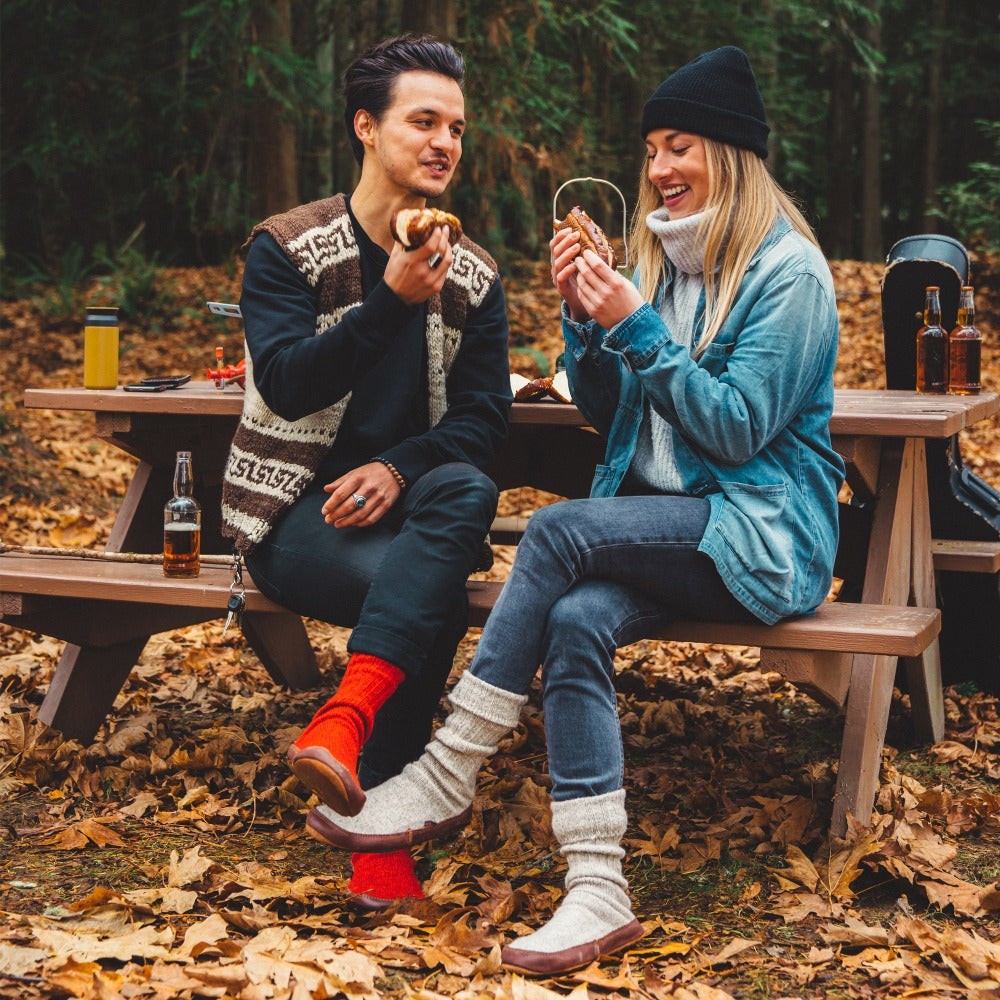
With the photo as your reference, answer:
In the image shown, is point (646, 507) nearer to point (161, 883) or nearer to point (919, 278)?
point (161, 883)

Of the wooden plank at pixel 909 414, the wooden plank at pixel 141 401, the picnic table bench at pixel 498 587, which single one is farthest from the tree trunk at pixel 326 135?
the wooden plank at pixel 909 414

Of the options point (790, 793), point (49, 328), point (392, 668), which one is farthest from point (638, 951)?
point (49, 328)

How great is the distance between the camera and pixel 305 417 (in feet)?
11.0

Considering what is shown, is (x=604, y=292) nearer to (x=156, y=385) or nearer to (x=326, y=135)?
(x=156, y=385)

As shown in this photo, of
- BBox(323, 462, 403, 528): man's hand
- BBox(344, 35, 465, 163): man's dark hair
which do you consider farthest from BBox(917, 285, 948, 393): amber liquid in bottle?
BBox(323, 462, 403, 528): man's hand

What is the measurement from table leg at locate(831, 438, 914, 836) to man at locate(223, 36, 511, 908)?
1.11 metres

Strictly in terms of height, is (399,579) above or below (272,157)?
below

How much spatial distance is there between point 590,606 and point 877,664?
3.53 feet

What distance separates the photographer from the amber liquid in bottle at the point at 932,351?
418 cm

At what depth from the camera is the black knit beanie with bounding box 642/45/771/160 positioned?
3.03m

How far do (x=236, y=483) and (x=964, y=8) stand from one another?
18895mm

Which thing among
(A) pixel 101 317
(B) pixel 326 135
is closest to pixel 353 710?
(A) pixel 101 317

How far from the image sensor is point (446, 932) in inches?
107

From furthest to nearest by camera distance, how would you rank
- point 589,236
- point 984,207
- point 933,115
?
1. point 933,115
2. point 984,207
3. point 589,236
